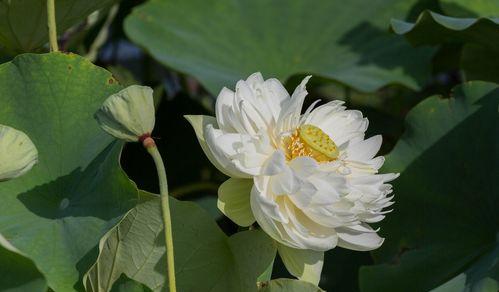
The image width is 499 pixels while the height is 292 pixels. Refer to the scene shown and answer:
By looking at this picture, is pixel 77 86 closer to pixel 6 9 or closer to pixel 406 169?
pixel 6 9

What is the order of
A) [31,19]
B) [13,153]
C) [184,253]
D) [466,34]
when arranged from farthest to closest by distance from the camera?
[466,34]
[31,19]
[184,253]
[13,153]

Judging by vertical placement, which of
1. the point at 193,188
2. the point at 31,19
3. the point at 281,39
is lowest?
the point at 193,188

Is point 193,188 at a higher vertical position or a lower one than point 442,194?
lower

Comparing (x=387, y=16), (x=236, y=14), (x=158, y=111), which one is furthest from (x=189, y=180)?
(x=387, y=16)

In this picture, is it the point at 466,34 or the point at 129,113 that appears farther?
the point at 466,34

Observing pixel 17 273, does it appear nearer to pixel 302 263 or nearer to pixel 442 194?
pixel 302 263

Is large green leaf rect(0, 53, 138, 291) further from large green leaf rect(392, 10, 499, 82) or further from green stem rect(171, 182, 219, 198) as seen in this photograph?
green stem rect(171, 182, 219, 198)

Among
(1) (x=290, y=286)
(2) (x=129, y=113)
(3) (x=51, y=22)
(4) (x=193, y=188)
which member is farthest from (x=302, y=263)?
(4) (x=193, y=188)

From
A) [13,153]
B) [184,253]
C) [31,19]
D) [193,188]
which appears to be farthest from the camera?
[193,188]
